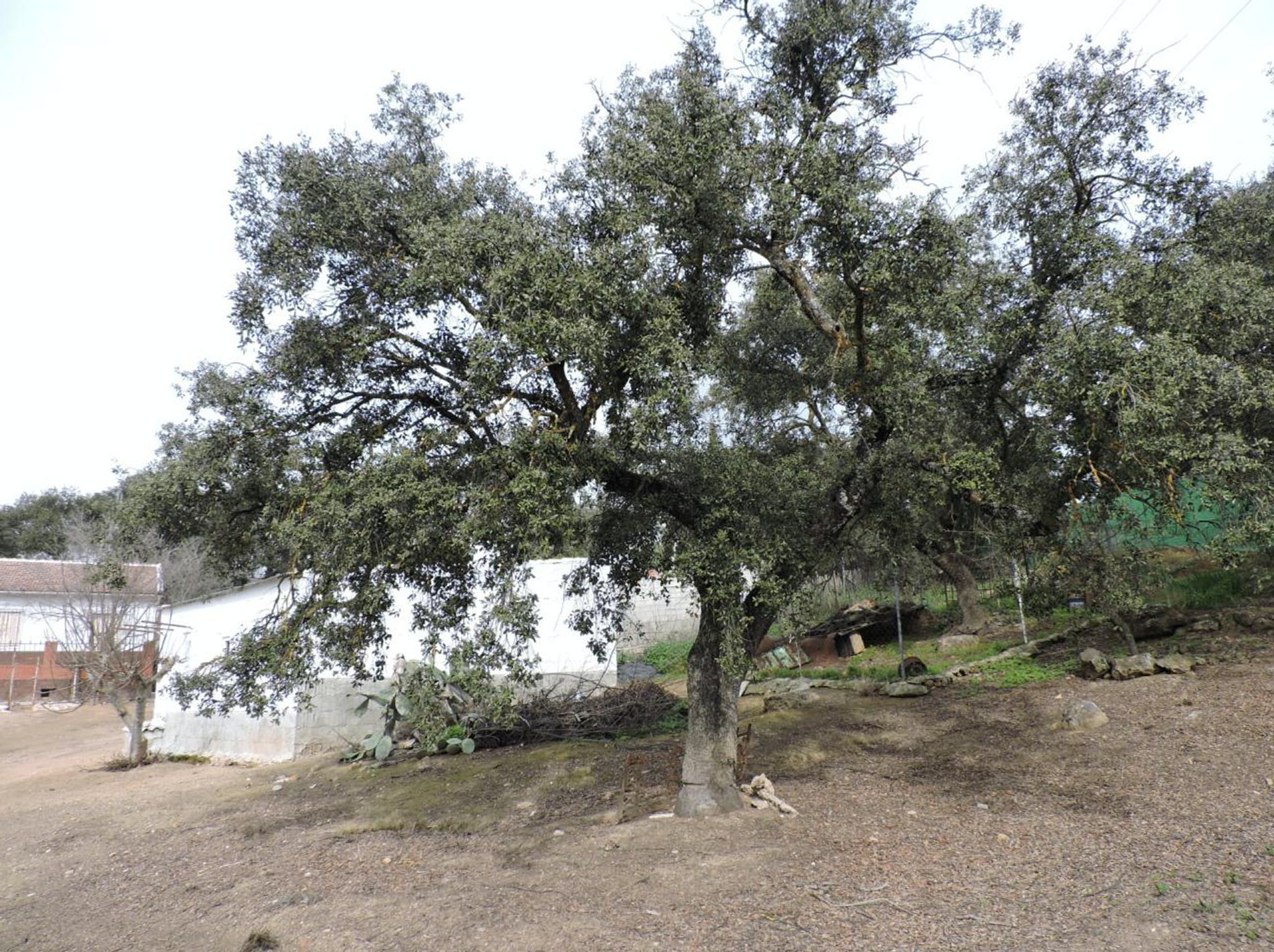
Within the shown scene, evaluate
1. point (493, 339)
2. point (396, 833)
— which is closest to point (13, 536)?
point (396, 833)

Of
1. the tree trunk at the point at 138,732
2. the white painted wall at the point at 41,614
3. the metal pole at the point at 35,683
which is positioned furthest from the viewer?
the metal pole at the point at 35,683

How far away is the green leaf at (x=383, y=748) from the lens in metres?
12.5

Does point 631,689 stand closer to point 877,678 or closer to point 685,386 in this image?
point 877,678

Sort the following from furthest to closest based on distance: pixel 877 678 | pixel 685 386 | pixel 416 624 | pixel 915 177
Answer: pixel 877 678, pixel 915 177, pixel 416 624, pixel 685 386

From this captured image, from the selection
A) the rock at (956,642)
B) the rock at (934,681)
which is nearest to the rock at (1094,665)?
the rock at (934,681)

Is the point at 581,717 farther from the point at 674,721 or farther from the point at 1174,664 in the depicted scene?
the point at 1174,664

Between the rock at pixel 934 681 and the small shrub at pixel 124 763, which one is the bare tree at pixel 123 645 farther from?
the rock at pixel 934 681

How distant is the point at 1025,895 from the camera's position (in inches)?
217

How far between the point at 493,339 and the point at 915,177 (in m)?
5.31

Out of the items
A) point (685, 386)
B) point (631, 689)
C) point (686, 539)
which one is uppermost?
point (685, 386)

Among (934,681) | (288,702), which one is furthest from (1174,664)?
(288,702)

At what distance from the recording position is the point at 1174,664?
10547mm

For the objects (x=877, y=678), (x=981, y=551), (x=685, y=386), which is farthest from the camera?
(x=877, y=678)

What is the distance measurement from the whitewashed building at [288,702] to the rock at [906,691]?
409 centimetres
